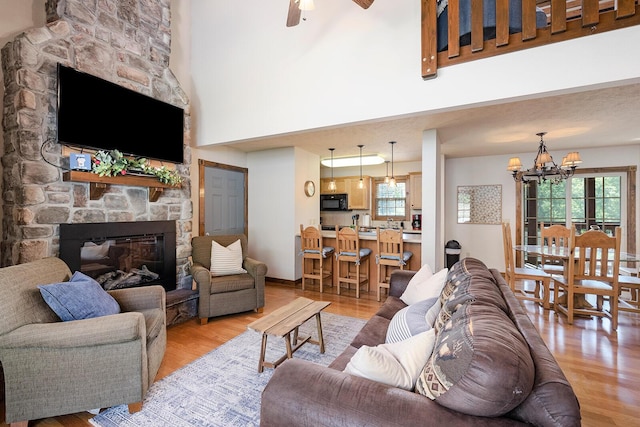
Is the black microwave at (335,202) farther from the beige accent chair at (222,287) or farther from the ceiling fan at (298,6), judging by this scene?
the ceiling fan at (298,6)

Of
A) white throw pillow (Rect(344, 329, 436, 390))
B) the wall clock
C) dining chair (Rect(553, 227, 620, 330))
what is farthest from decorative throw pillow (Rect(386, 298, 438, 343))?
the wall clock

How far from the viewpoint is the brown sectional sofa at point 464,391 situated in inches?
31.7

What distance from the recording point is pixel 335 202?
22.8 ft

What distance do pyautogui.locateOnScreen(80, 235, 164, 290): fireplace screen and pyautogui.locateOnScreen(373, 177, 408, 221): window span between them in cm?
487

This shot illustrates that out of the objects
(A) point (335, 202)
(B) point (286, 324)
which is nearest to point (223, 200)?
(A) point (335, 202)

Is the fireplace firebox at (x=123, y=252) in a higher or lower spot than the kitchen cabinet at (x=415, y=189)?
lower

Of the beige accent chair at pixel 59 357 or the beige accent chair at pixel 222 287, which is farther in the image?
the beige accent chair at pixel 222 287

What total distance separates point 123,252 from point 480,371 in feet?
11.6

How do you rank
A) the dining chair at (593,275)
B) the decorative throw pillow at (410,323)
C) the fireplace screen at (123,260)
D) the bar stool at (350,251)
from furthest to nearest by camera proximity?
the bar stool at (350,251), the dining chair at (593,275), the fireplace screen at (123,260), the decorative throw pillow at (410,323)

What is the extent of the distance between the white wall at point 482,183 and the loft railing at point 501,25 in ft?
11.7

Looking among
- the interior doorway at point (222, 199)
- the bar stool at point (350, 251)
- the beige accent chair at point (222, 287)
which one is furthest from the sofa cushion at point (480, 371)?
the interior doorway at point (222, 199)

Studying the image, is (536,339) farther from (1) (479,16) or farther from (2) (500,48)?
(1) (479,16)

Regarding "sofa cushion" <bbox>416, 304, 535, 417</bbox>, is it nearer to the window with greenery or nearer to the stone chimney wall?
the stone chimney wall

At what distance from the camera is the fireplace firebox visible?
264 centimetres
